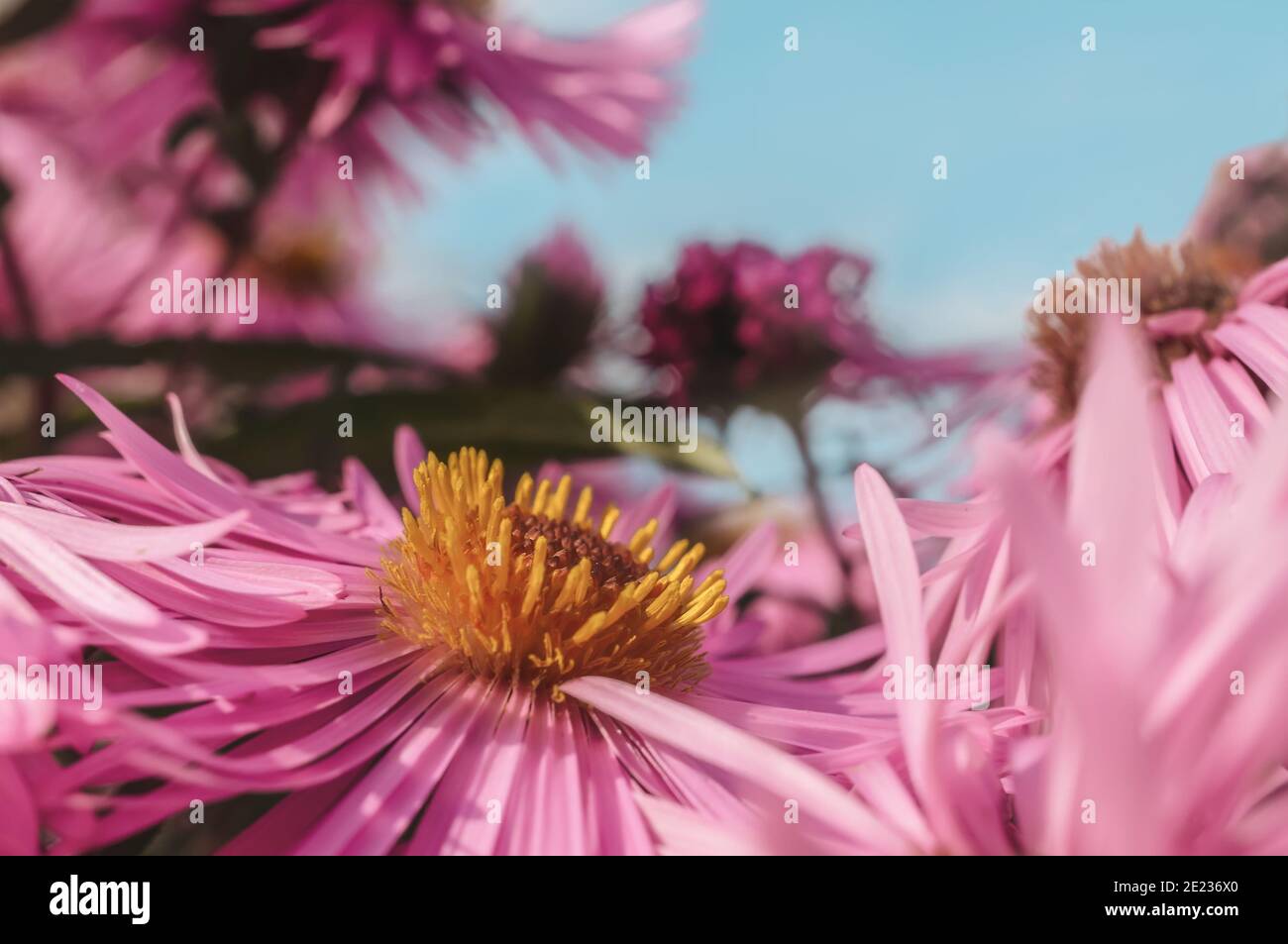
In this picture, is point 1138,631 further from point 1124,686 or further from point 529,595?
point 529,595

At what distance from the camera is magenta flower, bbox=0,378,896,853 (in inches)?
10.2

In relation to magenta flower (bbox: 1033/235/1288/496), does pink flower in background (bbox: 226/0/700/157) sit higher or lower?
higher

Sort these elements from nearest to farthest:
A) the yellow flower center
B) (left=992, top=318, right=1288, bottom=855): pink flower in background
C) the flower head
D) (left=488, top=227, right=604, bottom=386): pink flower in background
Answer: (left=992, top=318, right=1288, bottom=855): pink flower in background < the yellow flower center < the flower head < (left=488, top=227, right=604, bottom=386): pink flower in background

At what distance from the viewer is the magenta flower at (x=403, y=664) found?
26 cm

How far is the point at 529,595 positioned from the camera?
1.16 feet

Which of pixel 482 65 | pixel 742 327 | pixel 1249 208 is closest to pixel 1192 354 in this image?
pixel 1249 208

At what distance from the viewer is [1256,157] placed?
57 cm

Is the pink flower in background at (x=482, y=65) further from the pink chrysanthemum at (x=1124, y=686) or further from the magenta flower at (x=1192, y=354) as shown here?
the pink chrysanthemum at (x=1124, y=686)

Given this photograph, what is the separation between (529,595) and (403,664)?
0.05 metres

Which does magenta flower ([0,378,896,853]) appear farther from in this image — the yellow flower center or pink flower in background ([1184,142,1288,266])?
pink flower in background ([1184,142,1288,266])

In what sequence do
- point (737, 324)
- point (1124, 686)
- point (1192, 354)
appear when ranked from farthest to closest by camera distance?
point (737, 324), point (1192, 354), point (1124, 686)

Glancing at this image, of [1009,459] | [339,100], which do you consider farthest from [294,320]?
[1009,459]

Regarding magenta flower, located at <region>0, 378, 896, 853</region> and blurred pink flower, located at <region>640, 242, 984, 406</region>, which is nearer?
magenta flower, located at <region>0, 378, 896, 853</region>

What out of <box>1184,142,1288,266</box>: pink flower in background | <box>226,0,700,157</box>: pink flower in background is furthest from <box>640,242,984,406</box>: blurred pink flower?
<box>1184,142,1288,266</box>: pink flower in background
